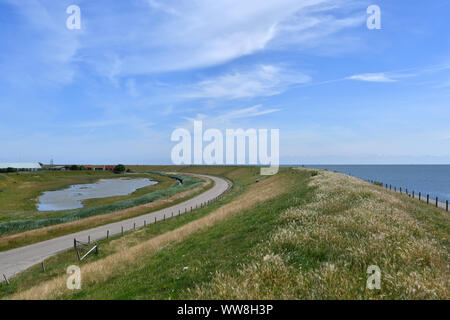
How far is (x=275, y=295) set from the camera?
648 centimetres

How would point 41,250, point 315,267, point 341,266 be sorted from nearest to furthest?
point 341,266
point 315,267
point 41,250

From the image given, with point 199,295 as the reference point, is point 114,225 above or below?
below

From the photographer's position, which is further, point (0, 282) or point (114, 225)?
point (114, 225)

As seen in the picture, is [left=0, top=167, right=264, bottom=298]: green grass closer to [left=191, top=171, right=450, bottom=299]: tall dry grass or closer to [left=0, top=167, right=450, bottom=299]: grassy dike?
[left=0, top=167, right=450, bottom=299]: grassy dike

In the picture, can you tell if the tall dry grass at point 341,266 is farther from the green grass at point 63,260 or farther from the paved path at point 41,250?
the paved path at point 41,250

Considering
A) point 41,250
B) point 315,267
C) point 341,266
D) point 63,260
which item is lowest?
point 41,250

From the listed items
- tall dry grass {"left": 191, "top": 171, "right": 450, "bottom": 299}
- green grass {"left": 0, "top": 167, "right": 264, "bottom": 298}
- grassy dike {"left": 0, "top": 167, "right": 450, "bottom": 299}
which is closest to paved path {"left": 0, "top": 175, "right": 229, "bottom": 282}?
green grass {"left": 0, "top": 167, "right": 264, "bottom": 298}

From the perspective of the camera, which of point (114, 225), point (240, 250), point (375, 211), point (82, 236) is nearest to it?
point (240, 250)

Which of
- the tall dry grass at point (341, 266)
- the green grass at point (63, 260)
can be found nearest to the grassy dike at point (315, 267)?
the tall dry grass at point (341, 266)

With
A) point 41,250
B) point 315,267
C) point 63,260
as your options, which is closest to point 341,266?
point 315,267

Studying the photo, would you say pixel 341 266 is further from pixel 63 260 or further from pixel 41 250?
pixel 41 250

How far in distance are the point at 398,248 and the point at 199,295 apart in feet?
21.6

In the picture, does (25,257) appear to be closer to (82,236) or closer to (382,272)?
(82,236)
